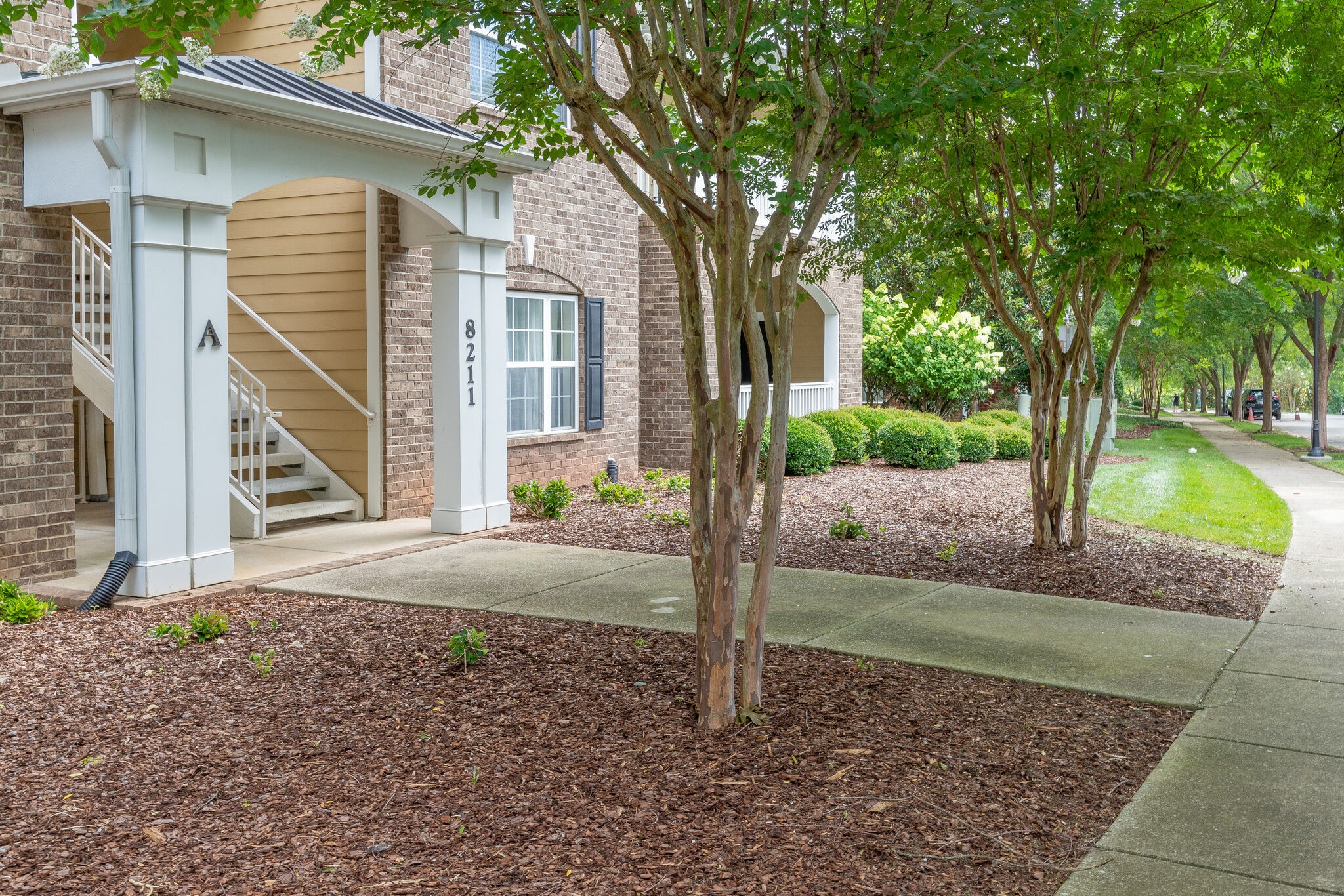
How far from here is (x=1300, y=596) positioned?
8.24m

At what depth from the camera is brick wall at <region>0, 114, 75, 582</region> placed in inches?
298

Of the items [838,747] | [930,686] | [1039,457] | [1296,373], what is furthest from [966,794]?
[1296,373]

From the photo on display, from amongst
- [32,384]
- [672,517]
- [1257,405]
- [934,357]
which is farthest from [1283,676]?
[1257,405]

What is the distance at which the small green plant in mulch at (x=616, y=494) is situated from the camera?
12.7m

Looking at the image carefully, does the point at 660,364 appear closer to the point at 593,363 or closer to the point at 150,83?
the point at 593,363

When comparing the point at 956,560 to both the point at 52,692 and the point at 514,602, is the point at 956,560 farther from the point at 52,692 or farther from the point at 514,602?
the point at 52,692

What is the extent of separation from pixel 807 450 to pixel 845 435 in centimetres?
163

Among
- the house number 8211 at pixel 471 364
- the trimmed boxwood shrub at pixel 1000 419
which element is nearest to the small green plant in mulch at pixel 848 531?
the house number 8211 at pixel 471 364

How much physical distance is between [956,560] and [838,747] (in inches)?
198

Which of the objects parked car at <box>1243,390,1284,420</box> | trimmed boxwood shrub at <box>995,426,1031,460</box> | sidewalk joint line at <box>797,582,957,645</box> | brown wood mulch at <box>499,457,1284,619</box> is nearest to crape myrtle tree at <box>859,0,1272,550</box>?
brown wood mulch at <box>499,457,1284,619</box>

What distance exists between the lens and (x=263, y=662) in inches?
236

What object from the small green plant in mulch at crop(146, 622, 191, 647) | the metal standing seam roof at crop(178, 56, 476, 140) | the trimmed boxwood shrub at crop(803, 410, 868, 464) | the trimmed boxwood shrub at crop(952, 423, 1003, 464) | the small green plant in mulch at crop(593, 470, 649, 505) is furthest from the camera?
the trimmed boxwood shrub at crop(952, 423, 1003, 464)

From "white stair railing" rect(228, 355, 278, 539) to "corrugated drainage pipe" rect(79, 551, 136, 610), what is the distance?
1.77m

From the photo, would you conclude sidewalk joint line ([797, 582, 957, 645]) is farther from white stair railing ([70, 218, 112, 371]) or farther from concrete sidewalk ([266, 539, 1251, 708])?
white stair railing ([70, 218, 112, 371])
